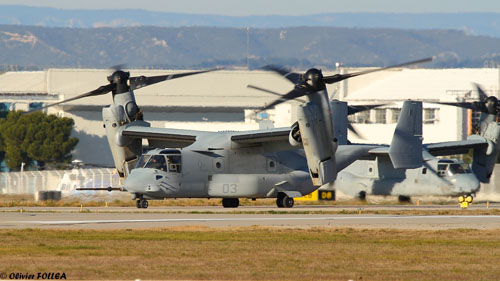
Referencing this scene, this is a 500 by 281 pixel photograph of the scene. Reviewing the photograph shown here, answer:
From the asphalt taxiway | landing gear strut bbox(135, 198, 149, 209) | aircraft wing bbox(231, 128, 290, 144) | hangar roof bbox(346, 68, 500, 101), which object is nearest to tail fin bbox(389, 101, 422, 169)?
aircraft wing bbox(231, 128, 290, 144)

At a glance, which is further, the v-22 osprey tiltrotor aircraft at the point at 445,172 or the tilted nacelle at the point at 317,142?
the v-22 osprey tiltrotor aircraft at the point at 445,172

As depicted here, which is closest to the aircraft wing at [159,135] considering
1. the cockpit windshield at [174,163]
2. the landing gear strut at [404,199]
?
the cockpit windshield at [174,163]

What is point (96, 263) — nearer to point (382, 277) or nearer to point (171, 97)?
point (382, 277)

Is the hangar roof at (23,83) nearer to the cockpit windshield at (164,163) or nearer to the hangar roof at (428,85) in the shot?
the hangar roof at (428,85)

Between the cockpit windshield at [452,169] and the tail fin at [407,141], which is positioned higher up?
the tail fin at [407,141]

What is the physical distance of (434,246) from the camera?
29.8 meters

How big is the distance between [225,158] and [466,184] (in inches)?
654

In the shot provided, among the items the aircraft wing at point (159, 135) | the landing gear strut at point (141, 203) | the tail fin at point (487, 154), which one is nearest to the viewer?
the landing gear strut at point (141, 203)

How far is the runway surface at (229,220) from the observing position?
122 ft

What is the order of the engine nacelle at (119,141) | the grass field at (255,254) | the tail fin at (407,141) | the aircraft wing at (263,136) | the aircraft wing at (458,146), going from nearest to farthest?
the grass field at (255,254)
the aircraft wing at (263,136)
the engine nacelle at (119,141)
the tail fin at (407,141)
the aircraft wing at (458,146)

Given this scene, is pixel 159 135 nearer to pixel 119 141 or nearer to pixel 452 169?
pixel 119 141

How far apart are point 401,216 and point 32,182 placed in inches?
1428

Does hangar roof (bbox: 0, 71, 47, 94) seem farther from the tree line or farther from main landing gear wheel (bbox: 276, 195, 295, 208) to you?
main landing gear wheel (bbox: 276, 195, 295, 208)

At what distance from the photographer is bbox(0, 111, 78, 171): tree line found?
130 m
